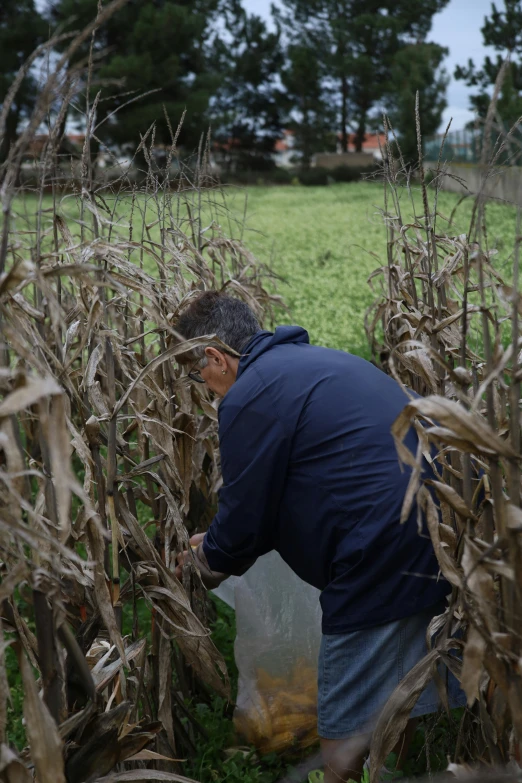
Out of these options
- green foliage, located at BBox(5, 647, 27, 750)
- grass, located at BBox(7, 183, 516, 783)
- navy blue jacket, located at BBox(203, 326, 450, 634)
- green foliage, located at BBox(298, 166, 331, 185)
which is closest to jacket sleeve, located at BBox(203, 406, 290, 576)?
navy blue jacket, located at BBox(203, 326, 450, 634)

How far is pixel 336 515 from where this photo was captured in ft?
6.95

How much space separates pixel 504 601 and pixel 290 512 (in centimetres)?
79

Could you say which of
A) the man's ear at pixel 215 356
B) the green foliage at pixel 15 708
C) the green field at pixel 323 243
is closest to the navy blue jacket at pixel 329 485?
the man's ear at pixel 215 356

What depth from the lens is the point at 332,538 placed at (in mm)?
2150

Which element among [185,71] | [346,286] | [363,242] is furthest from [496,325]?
Result: [185,71]

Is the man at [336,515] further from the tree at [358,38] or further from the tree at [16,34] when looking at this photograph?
the tree at [358,38]

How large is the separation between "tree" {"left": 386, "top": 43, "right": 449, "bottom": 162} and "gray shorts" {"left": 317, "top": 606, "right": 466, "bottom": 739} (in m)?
21.5

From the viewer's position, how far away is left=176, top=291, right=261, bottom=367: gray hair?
7.57ft

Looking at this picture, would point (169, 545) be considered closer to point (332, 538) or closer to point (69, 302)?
point (332, 538)

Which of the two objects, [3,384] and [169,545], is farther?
[169,545]

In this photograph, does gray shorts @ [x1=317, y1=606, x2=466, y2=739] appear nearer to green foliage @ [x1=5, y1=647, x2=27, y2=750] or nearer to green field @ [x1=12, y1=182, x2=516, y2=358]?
green foliage @ [x1=5, y1=647, x2=27, y2=750]

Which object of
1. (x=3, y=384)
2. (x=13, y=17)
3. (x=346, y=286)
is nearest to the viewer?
(x=3, y=384)

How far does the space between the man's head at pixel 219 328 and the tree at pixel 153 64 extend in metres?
18.6

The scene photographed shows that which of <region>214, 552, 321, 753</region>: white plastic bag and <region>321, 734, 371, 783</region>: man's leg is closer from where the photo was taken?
<region>321, 734, 371, 783</region>: man's leg
